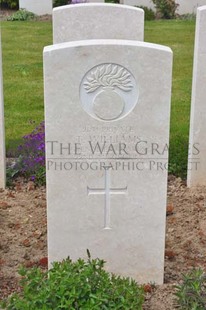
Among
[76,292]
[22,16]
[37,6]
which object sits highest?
[37,6]

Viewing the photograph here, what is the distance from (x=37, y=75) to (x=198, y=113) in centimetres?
482

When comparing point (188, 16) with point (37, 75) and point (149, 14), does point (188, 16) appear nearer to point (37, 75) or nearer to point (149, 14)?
point (149, 14)

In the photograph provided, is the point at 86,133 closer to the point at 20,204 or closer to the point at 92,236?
the point at 92,236

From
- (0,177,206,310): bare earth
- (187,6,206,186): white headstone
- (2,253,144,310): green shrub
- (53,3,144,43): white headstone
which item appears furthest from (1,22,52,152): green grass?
(2,253,144,310): green shrub

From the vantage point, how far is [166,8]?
16.7 meters

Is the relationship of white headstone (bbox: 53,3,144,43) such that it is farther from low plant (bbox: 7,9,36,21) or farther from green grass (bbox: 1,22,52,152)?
low plant (bbox: 7,9,36,21)

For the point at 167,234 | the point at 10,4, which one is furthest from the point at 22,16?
the point at 167,234

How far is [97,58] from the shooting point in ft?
12.7

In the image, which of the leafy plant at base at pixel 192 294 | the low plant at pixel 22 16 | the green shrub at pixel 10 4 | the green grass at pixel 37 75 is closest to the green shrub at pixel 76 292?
the leafy plant at base at pixel 192 294

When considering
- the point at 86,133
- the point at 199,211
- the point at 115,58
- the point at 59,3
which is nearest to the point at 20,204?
the point at 199,211

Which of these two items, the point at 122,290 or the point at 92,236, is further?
the point at 92,236

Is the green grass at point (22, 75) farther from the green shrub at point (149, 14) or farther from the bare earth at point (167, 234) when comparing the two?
the green shrub at point (149, 14)

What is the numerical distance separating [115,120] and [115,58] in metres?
0.39

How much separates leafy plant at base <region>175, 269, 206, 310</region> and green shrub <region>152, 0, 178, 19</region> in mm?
13540
